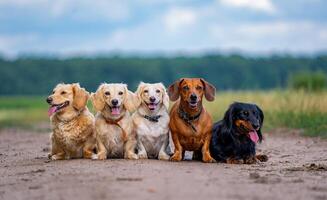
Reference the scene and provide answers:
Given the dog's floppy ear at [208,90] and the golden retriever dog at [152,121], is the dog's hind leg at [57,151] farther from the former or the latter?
the dog's floppy ear at [208,90]

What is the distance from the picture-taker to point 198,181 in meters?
10.1

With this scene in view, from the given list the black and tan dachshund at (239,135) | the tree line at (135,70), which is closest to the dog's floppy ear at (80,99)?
the black and tan dachshund at (239,135)

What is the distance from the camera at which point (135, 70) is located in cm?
9262

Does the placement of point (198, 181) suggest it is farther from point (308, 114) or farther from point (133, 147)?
point (308, 114)

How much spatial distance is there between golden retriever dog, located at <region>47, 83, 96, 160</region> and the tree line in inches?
2714

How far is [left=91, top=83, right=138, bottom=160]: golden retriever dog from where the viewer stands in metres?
12.4

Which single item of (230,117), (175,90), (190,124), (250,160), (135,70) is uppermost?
(135,70)

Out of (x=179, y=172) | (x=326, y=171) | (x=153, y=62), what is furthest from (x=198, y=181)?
(x=153, y=62)

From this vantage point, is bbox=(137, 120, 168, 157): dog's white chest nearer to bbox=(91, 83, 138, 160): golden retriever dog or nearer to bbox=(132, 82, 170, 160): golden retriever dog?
bbox=(132, 82, 170, 160): golden retriever dog

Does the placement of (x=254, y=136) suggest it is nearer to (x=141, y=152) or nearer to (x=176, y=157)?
(x=176, y=157)

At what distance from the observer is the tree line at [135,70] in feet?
283

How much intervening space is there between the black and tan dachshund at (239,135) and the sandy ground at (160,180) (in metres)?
0.34

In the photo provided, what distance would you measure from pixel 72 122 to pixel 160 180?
2937 millimetres

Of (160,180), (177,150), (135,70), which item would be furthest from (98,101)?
(135,70)
